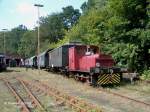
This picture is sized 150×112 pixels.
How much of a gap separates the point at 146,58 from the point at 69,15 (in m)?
108

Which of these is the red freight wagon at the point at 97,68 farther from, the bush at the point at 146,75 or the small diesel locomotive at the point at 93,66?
the bush at the point at 146,75

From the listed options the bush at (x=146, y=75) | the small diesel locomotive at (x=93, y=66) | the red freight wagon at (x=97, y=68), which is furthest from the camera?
the bush at (x=146, y=75)

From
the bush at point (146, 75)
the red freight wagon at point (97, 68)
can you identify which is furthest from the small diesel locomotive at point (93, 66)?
the bush at point (146, 75)

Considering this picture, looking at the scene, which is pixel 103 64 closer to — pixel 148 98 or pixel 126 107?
pixel 148 98

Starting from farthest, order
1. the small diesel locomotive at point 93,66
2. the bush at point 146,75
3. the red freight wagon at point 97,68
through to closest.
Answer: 1. the bush at point 146,75
2. the small diesel locomotive at point 93,66
3. the red freight wagon at point 97,68

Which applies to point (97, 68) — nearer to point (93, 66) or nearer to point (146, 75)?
point (93, 66)

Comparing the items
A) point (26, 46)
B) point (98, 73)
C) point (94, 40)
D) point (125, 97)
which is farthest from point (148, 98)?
point (26, 46)

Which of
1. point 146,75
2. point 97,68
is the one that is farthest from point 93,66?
point 146,75

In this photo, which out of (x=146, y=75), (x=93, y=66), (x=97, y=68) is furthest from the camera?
(x=146, y=75)

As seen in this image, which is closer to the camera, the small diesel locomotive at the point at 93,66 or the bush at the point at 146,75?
the small diesel locomotive at the point at 93,66

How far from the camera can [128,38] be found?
30.9 metres

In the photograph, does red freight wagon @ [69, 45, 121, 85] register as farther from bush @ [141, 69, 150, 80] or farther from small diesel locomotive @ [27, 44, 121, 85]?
bush @ [141, 69, 150, 80]

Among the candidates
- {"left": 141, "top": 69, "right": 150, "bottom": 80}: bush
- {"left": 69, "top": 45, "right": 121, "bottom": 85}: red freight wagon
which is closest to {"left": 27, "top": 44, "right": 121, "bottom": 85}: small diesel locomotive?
{"left": 69, "top": 45, "right": 121, "bottom": 85}: red freight wagon

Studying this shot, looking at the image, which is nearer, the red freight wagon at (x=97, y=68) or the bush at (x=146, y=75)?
the red freight wagon at (x=97, y=68)
